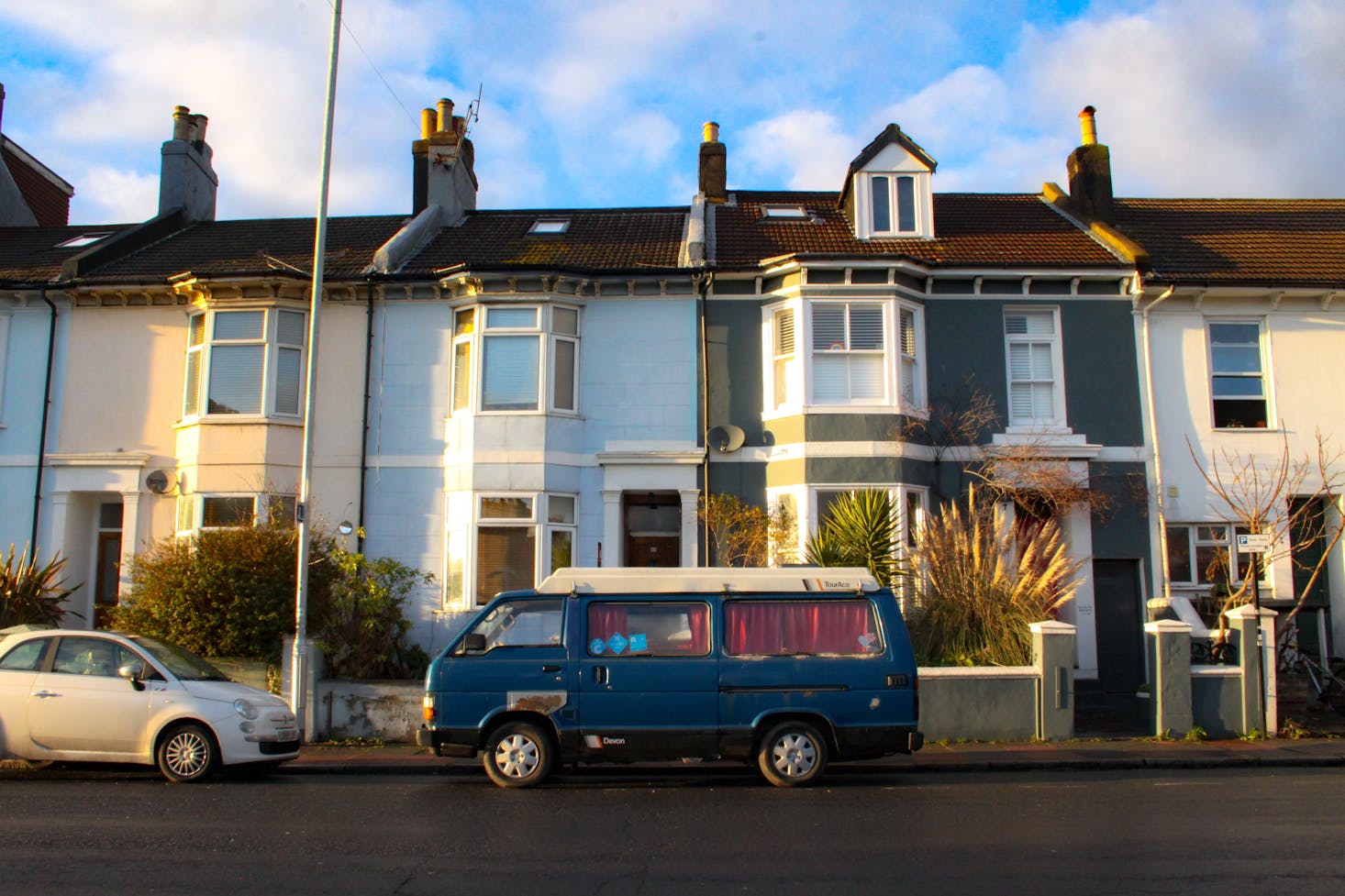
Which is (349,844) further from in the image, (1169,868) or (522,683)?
(1169,868)

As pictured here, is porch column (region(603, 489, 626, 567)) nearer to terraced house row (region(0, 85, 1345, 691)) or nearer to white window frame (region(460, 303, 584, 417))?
terraced house row (region(0, 85, 1345, 691))

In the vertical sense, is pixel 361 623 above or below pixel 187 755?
above

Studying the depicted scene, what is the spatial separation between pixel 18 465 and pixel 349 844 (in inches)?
525

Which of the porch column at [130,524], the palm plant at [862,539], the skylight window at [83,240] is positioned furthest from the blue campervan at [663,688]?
the skylight window at [83,240]

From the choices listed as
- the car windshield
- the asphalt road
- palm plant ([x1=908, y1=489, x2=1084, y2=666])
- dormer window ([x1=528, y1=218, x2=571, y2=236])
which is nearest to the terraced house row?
dormer window ([x1=528, y1=218, x2=571, y2=236])

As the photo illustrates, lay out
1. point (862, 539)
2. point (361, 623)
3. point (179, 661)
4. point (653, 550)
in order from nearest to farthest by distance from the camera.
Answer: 1. point (179, 661)
2. point (862, 539)
3. point (361, 623)
4. point (653, 550)

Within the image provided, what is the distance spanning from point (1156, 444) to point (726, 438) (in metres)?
6.74

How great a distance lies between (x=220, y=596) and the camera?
45.5ft

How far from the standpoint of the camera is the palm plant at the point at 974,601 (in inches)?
537

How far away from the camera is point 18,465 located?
1777cm

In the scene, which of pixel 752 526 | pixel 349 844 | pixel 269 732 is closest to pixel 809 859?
pixel 349 844

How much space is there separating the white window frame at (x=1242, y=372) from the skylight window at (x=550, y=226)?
11.3 metres

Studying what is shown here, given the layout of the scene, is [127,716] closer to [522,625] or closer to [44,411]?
[522,625]

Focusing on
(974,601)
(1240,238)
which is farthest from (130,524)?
(1240,238)
